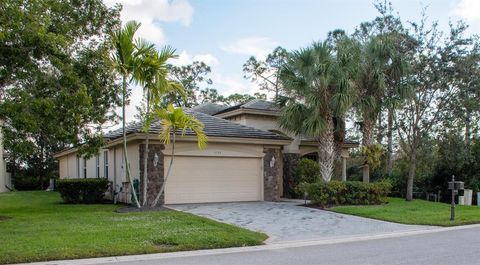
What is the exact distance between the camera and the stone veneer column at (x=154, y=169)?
16953 millimetres

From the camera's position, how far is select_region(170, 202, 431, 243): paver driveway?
1122cm

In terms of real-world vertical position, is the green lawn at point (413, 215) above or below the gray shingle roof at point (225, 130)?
below

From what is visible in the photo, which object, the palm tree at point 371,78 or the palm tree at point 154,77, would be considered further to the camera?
the palm tree at point 371,78

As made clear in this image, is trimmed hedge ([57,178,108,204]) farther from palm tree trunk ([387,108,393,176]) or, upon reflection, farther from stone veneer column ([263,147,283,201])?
palm tree trunk ([387,108,393,176])

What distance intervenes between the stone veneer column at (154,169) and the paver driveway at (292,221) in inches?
39.0

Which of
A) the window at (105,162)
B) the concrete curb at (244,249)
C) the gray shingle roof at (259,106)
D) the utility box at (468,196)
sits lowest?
the utility box at (468,196)

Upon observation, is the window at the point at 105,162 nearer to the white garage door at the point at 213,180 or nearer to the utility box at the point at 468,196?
the white garage door at the point at 213,180

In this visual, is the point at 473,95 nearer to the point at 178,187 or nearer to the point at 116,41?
the point at 178,187

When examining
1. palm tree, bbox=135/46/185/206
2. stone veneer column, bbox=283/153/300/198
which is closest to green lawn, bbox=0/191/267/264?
palm tree, bbox=135/46/185/206

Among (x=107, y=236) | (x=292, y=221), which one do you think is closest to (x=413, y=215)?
(x=292, y=221)

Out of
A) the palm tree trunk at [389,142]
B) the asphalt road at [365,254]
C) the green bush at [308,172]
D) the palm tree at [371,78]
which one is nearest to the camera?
the asphalt road at [365,254]

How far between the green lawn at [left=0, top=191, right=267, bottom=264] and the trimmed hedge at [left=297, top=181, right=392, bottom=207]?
19.9ft

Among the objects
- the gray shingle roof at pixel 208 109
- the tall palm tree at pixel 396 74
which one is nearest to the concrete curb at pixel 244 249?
the tall palm tree at pixel 396 74

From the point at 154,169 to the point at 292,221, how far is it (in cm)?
634
